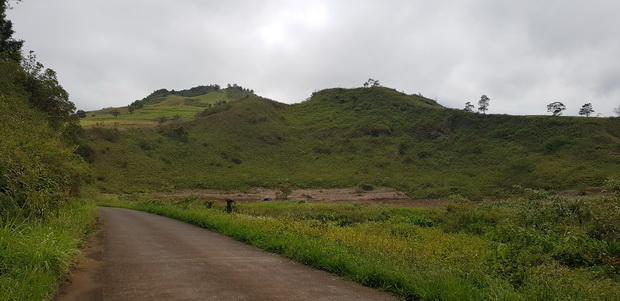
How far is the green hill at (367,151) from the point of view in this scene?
5541 cm

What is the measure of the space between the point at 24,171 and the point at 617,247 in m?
16.8

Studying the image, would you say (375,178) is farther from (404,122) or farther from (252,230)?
(252,230)

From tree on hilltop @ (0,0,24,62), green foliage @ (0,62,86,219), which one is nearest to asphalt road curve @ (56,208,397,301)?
green foliage @ (0,62,86,219)

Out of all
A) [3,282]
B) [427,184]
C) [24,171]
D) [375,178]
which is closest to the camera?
[3,282]

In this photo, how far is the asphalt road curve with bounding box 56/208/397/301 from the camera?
6191 mm

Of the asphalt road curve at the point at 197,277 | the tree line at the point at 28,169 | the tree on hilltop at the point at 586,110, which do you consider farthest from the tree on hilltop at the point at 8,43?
the tree on hilltop at the point at 586,110

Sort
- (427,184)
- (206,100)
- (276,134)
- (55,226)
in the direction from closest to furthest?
1. (55,226)
2. (427,184)
3. (276,134)
4. (206,100)

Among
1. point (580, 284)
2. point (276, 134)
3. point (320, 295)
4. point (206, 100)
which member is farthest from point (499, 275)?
point (206, 100)

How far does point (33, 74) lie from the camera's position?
3209 cm

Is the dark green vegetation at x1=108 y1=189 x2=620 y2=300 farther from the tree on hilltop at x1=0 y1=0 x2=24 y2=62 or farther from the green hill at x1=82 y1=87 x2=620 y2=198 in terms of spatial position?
the green hill at x1=82 y1=87 x2=620 y2=198

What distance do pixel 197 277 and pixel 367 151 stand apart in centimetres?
7153

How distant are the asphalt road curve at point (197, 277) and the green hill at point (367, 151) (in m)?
44.1

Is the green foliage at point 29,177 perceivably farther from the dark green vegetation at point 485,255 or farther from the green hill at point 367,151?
the green hill at point 367,151

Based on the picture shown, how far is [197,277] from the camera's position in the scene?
7.26 metres
